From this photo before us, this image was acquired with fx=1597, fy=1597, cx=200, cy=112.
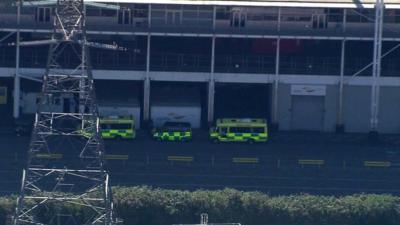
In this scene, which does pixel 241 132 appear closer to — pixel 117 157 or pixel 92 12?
pixel 117 157

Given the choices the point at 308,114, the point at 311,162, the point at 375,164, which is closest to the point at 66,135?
the point at 311,162

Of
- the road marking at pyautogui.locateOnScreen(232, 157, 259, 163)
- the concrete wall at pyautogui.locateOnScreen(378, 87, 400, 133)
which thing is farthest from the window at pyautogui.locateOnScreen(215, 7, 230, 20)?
the road marking at pyautogui.locateOnScreen(232, 157, 259, 163)

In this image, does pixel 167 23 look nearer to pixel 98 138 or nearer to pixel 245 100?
pixel 245 100

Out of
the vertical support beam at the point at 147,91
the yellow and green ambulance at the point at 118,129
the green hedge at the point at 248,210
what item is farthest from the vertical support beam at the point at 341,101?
the green hedge at the point at 248,210

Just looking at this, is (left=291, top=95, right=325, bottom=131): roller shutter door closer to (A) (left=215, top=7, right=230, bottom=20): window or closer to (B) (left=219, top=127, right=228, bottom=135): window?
(A) (left=215, top=7, right=230, bottom=20): window

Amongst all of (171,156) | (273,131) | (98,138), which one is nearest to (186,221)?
(98,138)

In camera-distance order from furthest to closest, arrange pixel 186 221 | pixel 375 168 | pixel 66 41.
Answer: pixel 375 168 → pixel 186 221 → pixel 66 41
